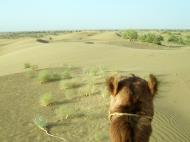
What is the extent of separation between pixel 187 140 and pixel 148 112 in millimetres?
8915

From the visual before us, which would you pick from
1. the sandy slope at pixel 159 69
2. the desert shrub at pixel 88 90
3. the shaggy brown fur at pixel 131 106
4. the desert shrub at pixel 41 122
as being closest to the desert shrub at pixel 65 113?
the desert shrub at pixel 41 122

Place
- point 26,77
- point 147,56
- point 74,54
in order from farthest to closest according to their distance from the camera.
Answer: point 74,54 < point 147,56 < point 26,77

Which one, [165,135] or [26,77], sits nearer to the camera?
[165,135]

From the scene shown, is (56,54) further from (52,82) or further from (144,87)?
(144,87)

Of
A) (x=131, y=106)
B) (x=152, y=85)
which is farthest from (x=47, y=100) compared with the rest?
(x=131, y=106)

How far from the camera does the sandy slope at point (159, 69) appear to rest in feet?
39.5

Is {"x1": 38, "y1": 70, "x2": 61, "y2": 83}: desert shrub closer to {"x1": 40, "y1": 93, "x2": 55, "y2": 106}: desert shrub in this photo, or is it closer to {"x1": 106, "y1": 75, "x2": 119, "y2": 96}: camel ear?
{"x1": 40, "y1": 93, "x2": 55, "y2": 106}: desert shrub

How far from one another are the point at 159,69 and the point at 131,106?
62.5ft

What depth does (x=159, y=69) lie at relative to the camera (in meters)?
21.6

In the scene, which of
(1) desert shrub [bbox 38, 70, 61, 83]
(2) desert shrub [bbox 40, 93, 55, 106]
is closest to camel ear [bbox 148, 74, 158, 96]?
(2) desert shrub [bbox 40, 93, 55, 106]

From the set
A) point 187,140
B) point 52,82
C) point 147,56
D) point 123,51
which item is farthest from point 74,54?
point 187,140

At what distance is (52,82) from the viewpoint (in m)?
17.9

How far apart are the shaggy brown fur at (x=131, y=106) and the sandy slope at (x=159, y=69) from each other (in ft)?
26.0

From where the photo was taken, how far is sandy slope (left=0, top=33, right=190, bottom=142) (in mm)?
12032
